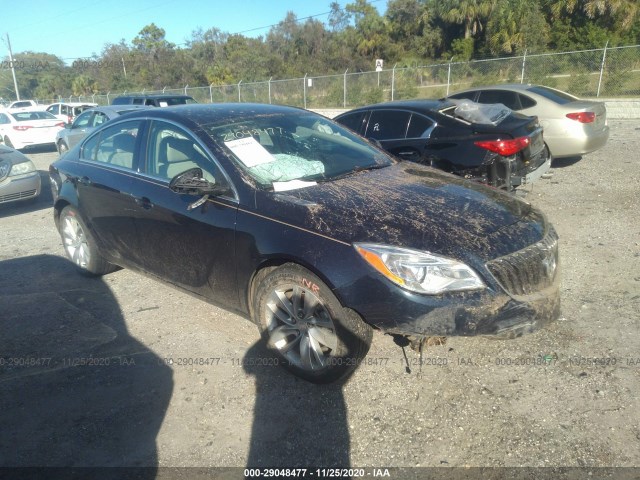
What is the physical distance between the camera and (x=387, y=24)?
45.9m

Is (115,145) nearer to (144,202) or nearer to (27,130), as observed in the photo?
(144,202)

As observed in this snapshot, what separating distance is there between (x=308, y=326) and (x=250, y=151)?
1.36 metres

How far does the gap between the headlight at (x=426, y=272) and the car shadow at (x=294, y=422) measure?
0.89 m

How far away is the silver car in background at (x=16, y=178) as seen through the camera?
800cm

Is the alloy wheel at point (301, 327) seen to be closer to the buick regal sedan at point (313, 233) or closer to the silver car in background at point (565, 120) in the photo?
the buick regal sedan at point (313, 233)

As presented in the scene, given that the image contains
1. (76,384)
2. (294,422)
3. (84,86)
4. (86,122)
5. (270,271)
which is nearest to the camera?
(294,422)

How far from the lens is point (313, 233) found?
119 inches

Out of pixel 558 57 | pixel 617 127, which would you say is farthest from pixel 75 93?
Result: pixel 617 127

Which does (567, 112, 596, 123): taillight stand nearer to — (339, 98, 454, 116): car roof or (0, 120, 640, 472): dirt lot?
(339, 98, 454, 116): car roof

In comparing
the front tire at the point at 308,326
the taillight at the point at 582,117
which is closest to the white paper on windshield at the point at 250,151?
the front tire at the point at 308,326

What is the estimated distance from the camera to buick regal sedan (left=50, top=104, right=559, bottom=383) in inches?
111

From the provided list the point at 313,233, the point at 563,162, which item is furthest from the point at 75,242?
the point at 563,162

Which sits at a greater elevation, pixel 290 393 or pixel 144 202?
pixel 144 202

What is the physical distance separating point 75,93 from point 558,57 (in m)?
51.0
